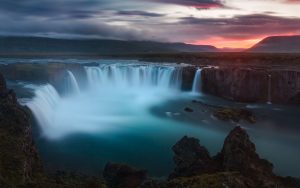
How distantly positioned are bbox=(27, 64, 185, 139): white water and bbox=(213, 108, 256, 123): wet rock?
18.4ft

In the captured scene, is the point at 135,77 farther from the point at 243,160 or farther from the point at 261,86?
the point at 243,160

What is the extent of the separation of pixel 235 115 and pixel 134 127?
8537mm

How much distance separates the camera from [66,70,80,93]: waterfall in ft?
140

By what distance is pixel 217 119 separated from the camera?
3250cm

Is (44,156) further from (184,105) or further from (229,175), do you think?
(184,105)

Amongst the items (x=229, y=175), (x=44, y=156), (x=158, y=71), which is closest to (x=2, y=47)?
(x=158, y=71)

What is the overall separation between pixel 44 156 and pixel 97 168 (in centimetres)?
302

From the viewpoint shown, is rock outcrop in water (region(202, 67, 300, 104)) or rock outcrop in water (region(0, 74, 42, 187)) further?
rock outcrop in water (region(202, 67, 300, 104))

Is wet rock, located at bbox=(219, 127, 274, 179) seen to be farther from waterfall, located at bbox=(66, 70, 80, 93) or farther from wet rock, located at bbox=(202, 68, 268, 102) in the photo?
waterfall, located at bbox=(66, 70, 80, 93)

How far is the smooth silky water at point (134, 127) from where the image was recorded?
851 inches

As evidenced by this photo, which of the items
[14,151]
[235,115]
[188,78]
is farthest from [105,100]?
[14,151]

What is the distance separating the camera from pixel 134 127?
2977 cm

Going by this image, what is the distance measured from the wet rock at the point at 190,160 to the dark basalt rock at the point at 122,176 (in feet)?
4.82

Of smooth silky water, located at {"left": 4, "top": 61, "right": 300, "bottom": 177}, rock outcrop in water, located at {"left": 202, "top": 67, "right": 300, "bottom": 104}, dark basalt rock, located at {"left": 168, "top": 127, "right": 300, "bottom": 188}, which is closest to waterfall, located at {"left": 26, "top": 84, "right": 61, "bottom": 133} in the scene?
smooth silky water, located at {"left": 4, "top": 61, "right": 300, "bottom": 177}
